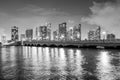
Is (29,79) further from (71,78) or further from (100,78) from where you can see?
(100,78)

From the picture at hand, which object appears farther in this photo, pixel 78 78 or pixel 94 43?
pixel 94 43

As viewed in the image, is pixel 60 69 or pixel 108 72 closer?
pixel 108 72

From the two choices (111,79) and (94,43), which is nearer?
(111,79)

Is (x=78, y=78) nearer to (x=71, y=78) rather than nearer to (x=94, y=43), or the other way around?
(x=71, y=78)

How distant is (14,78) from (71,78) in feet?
24.5

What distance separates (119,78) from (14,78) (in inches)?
542

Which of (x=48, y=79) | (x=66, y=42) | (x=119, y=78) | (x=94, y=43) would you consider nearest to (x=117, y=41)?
(x=94, y=43)

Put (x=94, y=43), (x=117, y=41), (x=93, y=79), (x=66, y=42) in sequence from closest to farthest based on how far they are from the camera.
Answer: (x=93, y=79) < (x=117, y=41) < (x=94, y=43) < (x=66, y=42)

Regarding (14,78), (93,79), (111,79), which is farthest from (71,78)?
(14,78)

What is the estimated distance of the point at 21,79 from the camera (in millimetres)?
16031

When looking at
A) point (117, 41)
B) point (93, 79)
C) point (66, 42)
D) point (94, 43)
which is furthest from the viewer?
point (66, 42)

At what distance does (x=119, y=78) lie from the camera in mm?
Result: 16297

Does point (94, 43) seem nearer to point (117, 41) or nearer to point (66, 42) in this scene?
point (117, 41)

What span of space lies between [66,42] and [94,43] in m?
28.4
